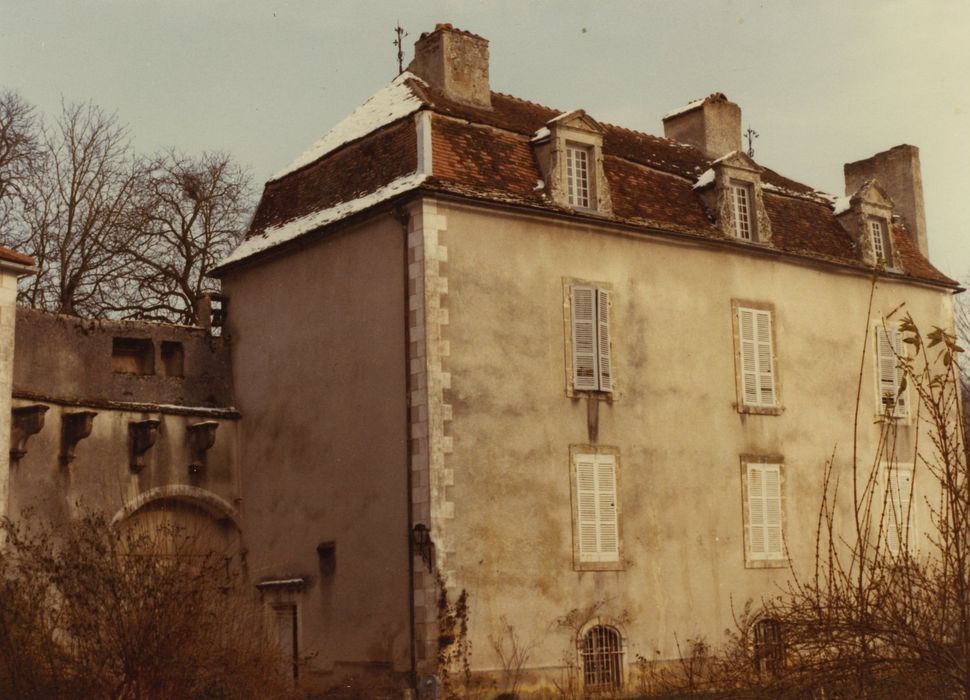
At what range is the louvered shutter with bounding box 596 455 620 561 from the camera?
20047 mm

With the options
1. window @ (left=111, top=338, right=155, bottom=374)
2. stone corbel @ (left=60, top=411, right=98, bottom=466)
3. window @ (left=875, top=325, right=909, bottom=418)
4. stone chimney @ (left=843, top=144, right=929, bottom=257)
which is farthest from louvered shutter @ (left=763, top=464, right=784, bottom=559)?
stone corbel @ (left=60, top=411, right=98, bottom=466)

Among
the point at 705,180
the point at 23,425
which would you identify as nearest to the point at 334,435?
the point at 23,425

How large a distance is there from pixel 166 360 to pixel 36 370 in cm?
250

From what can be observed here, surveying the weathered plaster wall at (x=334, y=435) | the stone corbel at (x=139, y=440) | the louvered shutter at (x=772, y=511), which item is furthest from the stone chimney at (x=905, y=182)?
the stone corbel at (x=139, y=440)

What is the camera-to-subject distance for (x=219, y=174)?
34906 millimetres

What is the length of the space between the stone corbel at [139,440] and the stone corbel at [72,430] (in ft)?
3.10

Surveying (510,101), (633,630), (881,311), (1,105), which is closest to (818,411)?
(881,311)

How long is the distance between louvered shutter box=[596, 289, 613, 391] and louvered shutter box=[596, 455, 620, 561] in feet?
3.64

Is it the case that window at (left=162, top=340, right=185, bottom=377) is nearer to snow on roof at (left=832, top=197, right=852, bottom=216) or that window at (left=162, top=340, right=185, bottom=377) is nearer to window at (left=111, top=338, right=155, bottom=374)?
window at (left=111, top=338, right=155, bottom=374)

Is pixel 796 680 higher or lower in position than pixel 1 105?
lower

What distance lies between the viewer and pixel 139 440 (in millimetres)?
20641

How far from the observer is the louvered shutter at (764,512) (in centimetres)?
2191

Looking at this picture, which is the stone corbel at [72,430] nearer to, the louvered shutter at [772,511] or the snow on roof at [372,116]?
the snow on roof at [372,116]

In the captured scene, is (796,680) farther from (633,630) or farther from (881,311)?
(881,311)
